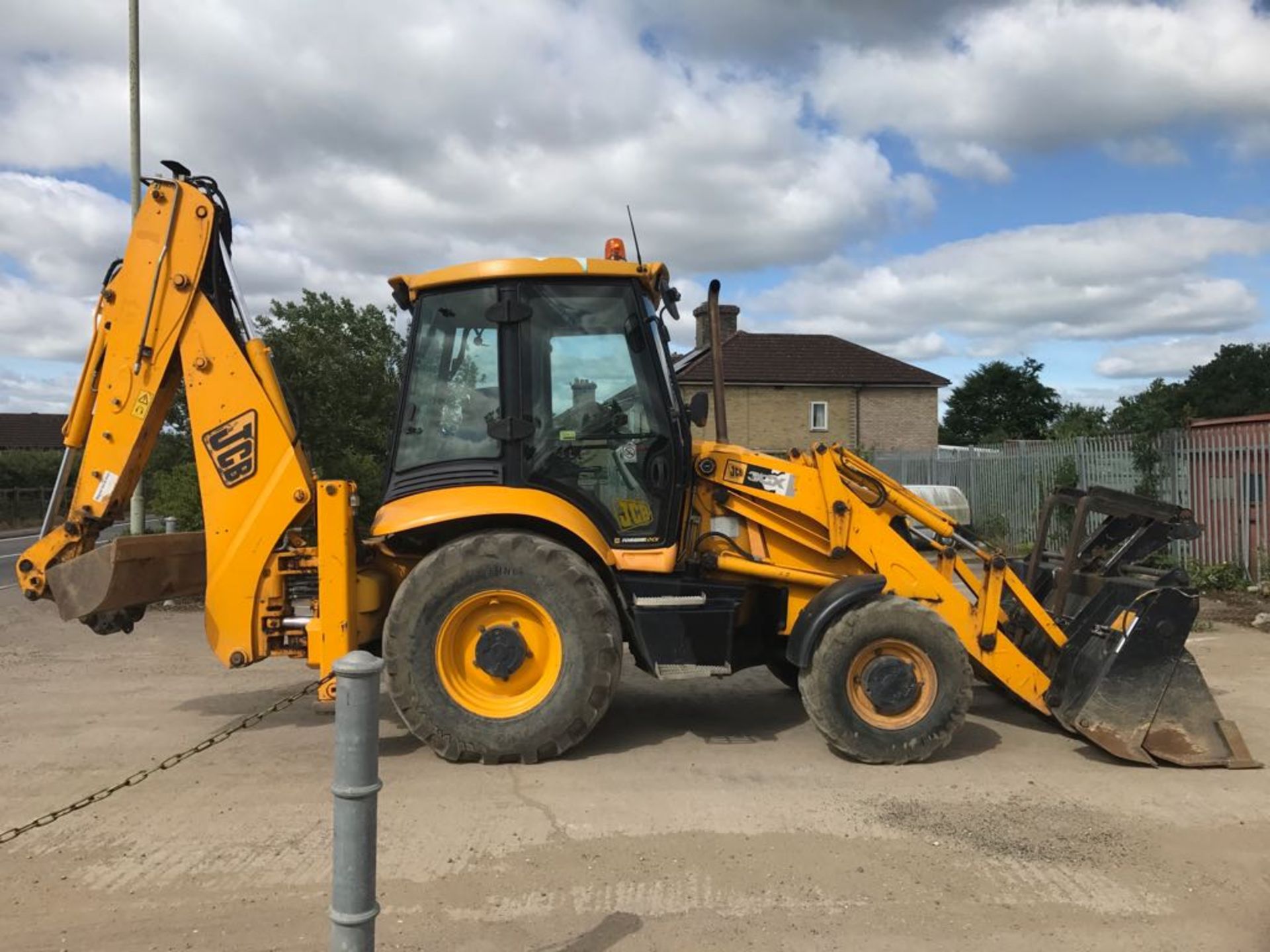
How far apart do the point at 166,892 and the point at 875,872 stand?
110 inches

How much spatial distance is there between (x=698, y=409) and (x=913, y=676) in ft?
6.19

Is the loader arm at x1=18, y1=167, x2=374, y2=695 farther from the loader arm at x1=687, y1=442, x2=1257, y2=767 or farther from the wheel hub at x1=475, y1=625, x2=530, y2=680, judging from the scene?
the loader arm at x1=687, y1=442, x2=1257, y2=767

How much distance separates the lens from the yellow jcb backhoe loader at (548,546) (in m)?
5.31

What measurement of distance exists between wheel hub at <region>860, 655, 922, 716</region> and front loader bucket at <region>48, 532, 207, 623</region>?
409cm

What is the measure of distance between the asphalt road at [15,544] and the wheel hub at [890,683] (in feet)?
15.5

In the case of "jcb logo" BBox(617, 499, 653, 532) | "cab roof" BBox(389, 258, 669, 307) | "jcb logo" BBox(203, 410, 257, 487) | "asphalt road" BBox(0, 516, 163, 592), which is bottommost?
"asphalt road" BBox(0, 516, 163, 592)

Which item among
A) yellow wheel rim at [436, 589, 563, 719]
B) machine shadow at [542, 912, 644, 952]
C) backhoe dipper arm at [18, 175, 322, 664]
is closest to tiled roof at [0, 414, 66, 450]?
backhoe dipper arm at [18, 175, 322, 664]

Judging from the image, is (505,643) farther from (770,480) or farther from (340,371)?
(340,371)

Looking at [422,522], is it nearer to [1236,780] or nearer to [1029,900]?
[1029,900]

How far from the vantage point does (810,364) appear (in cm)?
3566

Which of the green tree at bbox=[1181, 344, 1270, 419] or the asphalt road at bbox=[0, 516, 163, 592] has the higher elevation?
the green tree at bbox=[1181, 344, 1270, 419]

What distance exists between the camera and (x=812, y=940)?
134 inches

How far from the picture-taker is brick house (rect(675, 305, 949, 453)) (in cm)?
3425

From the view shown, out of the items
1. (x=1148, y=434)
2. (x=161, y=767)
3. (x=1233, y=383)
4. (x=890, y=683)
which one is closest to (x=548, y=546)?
(x=890, y=683)
